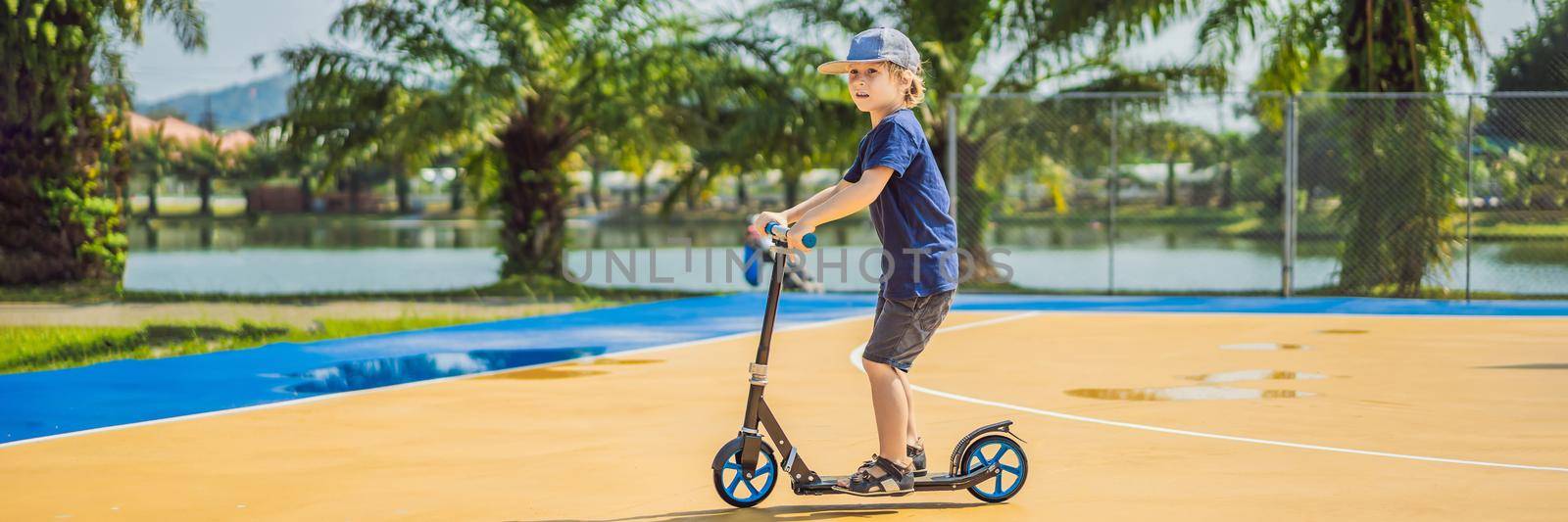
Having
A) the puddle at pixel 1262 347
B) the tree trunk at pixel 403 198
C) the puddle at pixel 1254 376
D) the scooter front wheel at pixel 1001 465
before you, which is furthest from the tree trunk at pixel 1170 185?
the scooter front wheel at pixel 1001 465

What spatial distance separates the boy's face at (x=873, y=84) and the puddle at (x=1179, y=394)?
12.6 feet

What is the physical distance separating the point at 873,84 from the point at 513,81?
39.9 ft

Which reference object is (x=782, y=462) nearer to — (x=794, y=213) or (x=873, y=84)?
(x=794, y=213)

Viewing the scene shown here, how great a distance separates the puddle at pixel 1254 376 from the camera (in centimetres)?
1012

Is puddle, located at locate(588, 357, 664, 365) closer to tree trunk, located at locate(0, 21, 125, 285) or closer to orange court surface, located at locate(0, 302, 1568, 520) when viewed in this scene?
orange court surface, located at locate(0, 302, 1568, 520)

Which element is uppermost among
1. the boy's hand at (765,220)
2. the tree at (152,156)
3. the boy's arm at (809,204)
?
the tree at (152,156)

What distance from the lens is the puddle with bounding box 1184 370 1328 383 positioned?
33.2 ft

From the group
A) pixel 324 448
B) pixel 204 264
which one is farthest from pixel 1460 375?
pixel 204 264

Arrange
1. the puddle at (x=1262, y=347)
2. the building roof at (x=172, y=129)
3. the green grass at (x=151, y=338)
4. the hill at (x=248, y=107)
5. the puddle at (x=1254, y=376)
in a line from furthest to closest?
the building roof at (x=172, y=129), the hill at (x=248, y=107), the puddle at (x=1262, y=347), the green grass at (x=151, y=338), the puddle at (x=1254, y=376)

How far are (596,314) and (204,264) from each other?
849 inches

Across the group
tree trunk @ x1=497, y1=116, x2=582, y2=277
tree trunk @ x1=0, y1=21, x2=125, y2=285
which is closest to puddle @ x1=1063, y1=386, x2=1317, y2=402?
tree trunk @ x1=497, y1=116, x2=582, y2=277

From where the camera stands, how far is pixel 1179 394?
9.41 m

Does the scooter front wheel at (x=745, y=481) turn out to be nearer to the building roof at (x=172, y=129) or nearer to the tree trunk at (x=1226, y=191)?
the building roof at (x=172, y=129)

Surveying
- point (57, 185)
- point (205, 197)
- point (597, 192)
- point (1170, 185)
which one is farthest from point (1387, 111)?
point (205, 197)
